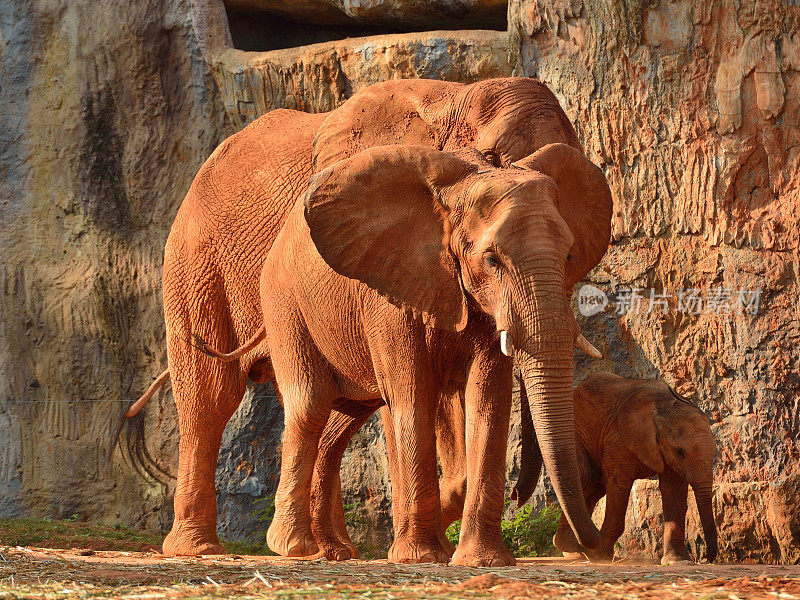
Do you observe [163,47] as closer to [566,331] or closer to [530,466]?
[530,466]

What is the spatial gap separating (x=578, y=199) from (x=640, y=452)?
5.89 feet

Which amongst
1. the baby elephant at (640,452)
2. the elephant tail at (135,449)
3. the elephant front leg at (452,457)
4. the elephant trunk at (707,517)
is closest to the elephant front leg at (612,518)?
the baby elephant at (640,452)

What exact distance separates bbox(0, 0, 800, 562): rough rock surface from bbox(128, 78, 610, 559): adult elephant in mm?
1856

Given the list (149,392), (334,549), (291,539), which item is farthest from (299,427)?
(149,392)

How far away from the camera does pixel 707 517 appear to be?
7.15 m

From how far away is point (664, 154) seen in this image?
8883 millimetres

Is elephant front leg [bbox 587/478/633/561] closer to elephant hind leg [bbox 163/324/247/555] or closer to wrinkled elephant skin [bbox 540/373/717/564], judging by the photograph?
wrinkled elephant skin [bbox 540/373/717/564]

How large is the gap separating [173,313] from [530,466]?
2.51m

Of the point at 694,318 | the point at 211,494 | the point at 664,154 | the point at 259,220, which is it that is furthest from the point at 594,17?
the point at 211,494

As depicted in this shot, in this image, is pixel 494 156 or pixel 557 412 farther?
pixel 494 156

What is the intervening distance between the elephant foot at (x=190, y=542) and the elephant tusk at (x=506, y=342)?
3199mm

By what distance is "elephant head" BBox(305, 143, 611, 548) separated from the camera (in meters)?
5.76

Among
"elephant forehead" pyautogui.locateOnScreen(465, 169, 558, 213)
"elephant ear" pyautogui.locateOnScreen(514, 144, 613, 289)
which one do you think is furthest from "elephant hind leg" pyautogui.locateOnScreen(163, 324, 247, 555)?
"elephant forehead" pyautogui.locateOnScreen(465, 169, 558, 213)

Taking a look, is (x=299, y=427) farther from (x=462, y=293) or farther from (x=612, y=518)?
(x=612, y=518)
